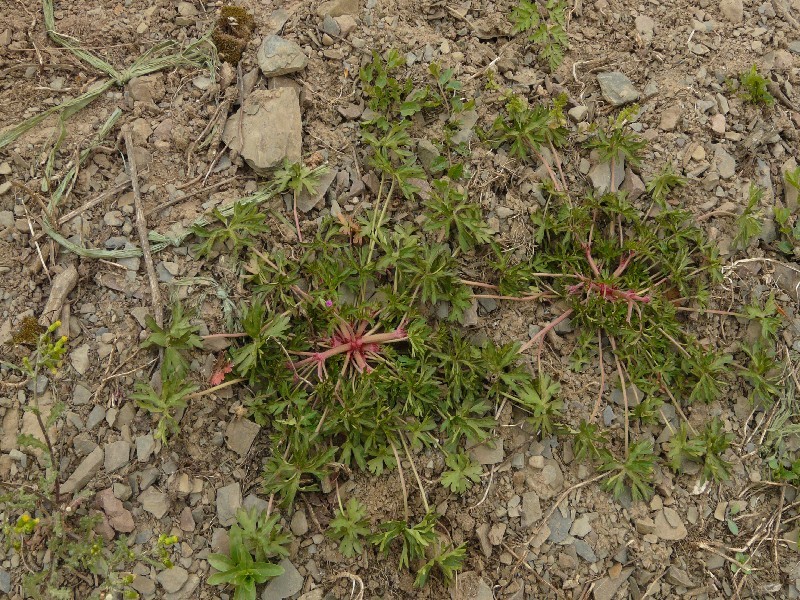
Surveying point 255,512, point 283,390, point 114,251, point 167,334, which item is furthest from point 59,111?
point 255,512

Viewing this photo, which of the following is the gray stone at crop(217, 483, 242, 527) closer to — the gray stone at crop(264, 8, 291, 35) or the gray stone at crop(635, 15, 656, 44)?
the gray stone at crop(264, 8, 291, 35)

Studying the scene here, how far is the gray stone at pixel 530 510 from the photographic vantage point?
3736 millimetres

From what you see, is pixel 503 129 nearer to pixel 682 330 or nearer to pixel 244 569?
pixel 682 330

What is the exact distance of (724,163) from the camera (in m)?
4.48

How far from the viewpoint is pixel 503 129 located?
168 inches

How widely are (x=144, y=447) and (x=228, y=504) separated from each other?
0.51 meters

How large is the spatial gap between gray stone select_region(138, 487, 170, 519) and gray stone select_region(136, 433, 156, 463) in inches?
6.3

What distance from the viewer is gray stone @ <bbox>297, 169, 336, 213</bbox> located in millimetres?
4039

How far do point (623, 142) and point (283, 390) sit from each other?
252 cm

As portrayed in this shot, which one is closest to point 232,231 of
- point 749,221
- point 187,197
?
point 187,197

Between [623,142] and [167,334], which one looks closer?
[167,334]

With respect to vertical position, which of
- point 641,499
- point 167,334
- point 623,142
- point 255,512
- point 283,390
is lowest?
point 641,499

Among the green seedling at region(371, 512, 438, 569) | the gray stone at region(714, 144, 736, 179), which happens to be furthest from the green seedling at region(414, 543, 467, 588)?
the gray stone at region(714, 144, 736, 179)

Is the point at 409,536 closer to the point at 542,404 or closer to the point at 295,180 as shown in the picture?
the point at 542,404
